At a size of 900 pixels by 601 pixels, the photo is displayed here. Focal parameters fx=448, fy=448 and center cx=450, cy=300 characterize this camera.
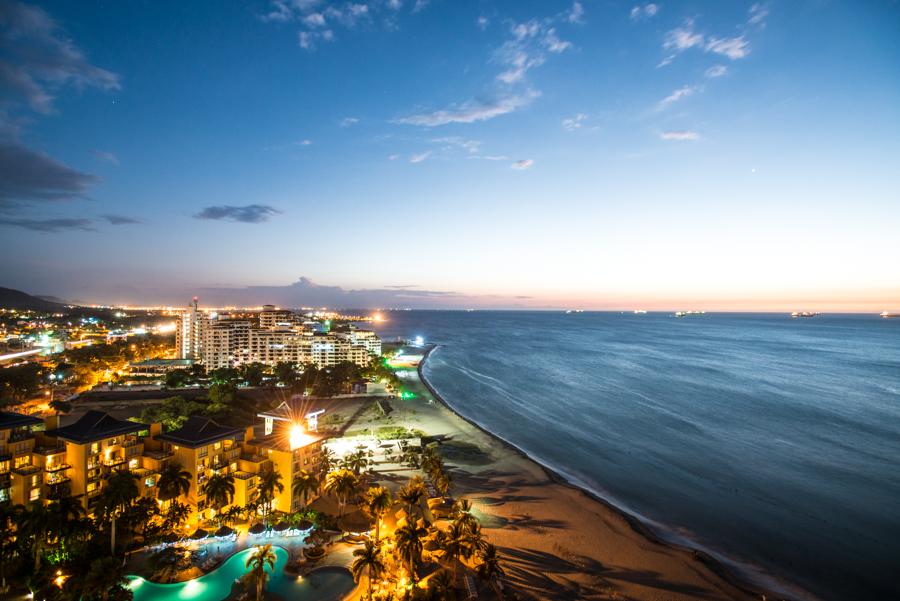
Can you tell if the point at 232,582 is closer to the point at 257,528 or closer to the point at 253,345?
the point at 257,528

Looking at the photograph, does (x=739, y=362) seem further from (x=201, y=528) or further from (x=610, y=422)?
(x=201, y=528)

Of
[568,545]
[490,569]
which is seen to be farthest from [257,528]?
[568,545]

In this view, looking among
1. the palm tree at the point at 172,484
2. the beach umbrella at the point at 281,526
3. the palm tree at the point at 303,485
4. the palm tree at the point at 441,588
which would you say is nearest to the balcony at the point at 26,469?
the palm tree at the point at 172,484

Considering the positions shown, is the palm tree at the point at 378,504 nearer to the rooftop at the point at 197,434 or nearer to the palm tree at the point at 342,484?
the palm tree at the point at 342,484

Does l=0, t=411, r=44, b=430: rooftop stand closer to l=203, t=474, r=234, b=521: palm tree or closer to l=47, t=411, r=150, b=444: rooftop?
l=47, t=411, r=150, b=444: rooftop

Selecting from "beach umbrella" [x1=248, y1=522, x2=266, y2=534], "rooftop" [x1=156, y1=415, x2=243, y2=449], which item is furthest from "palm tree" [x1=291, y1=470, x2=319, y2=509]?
"rooftop" [x1=156, y1=415, x2=243, y2=449]

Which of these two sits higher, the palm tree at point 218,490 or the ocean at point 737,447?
the palm tree at point 218,490
